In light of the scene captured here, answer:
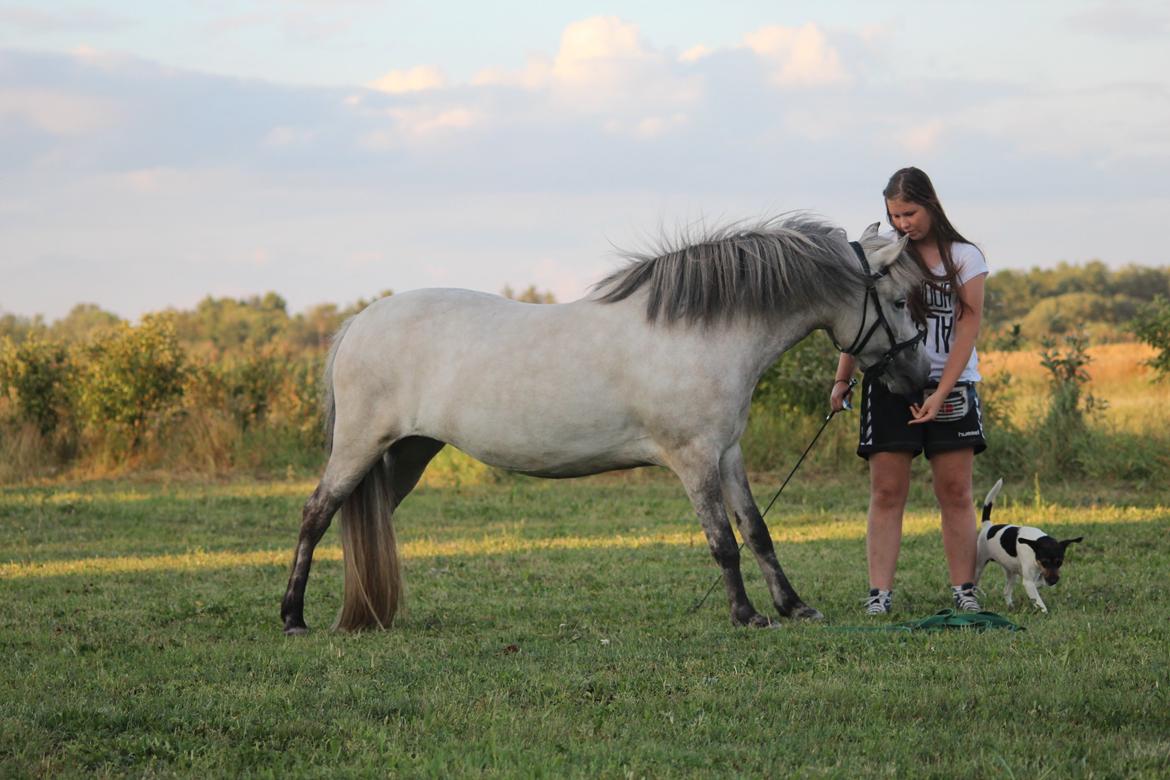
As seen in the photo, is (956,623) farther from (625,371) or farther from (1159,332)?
(1159,332)

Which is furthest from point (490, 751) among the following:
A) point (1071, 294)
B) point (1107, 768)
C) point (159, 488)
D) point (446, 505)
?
point (1071, 294)

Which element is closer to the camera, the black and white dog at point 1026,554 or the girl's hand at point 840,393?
the black and white dog at point 1026,554

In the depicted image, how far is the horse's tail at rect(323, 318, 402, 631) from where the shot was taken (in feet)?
20.3

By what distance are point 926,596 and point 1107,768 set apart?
3.34 m

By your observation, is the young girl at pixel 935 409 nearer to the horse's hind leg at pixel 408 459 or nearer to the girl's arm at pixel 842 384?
the girl's arm at pixel 842 384

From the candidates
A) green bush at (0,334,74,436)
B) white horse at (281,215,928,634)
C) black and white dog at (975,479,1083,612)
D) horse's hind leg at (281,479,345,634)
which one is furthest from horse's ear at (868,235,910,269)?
green bush at (0,334,74,436)

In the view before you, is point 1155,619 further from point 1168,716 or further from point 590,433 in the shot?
point 590,433

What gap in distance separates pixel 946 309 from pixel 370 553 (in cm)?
318

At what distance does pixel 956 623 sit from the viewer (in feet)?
18.3

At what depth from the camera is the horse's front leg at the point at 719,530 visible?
5.80 metres

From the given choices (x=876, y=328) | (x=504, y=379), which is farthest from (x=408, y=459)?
(x=876, y=328)

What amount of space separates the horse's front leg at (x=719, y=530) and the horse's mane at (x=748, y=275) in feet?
2.46

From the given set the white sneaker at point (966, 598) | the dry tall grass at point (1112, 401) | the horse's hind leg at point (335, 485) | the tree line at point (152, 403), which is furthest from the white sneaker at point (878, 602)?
the tree line at point (152, 403)

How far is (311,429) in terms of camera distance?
631 inches
